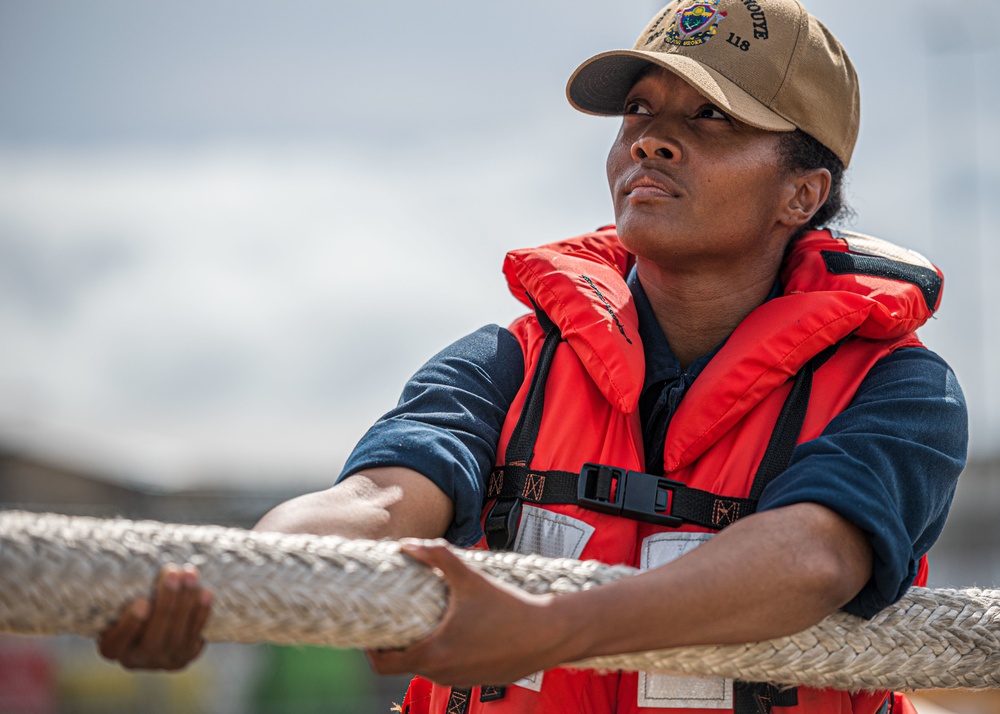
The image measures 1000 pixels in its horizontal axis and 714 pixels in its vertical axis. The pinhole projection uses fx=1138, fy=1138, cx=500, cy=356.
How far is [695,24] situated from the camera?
2344 millimetres

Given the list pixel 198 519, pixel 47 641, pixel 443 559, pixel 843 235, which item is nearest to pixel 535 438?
pixel 443 559

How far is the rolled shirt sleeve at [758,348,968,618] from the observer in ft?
5.40

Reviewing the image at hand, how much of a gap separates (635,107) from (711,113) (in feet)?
0.67

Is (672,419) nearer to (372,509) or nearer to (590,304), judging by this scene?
(590,304)

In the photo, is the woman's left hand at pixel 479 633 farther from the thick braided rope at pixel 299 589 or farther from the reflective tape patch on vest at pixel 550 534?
the reflective tape patch on vest at pixel 550 534

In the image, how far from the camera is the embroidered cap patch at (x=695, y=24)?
2311mm

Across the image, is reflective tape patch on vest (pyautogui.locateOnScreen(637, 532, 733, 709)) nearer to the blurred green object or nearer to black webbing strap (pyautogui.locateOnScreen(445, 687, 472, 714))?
black webbing strap (pyautogui.locateOnScreen(445, 687, 472, 714))

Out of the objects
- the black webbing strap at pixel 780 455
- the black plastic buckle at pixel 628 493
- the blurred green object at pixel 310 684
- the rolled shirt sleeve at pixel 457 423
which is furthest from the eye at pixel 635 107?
the blurred green object at pixel 310 684

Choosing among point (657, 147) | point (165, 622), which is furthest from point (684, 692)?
point (657, 147)

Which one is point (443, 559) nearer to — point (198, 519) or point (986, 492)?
point (198, 519)

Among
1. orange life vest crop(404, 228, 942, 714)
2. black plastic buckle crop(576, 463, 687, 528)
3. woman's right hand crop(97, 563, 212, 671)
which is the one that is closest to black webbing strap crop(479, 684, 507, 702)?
orange life vest crop(404, 228, 942, 714)

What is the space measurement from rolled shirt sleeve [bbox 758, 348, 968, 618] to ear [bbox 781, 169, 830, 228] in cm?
51

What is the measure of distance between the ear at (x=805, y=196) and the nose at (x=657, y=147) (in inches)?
11.5

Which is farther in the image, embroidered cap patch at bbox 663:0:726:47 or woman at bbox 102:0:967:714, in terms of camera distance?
embroidered cap patch at bbox 663:0:726:47
